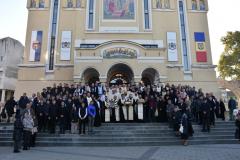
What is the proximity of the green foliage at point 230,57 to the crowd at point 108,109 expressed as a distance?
768 inches

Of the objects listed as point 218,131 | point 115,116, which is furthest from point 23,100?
point 218,131

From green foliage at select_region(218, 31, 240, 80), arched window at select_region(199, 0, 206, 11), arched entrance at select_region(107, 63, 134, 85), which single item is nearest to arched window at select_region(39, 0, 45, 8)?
arched entrance at select_region(107, 63, 134, 85)

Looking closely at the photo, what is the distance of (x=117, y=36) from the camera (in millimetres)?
24188

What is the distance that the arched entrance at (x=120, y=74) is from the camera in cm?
2207

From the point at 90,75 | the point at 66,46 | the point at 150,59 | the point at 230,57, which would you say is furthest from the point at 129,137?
the point at 230,57

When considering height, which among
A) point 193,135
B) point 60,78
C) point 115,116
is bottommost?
point 193,135

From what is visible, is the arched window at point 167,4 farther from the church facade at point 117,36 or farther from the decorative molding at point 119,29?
the decorative molding at point 119,29

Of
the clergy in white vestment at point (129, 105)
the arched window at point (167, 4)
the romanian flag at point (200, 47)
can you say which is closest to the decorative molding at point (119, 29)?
the arched window at point (167, 4)

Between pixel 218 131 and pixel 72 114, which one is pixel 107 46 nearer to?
pixel 72 114

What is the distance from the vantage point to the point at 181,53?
24.4m

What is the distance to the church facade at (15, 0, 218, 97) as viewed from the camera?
76.7ft

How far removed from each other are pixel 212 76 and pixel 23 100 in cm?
1910

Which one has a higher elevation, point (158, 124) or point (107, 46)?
point (107, 46)

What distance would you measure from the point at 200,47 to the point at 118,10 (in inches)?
390
